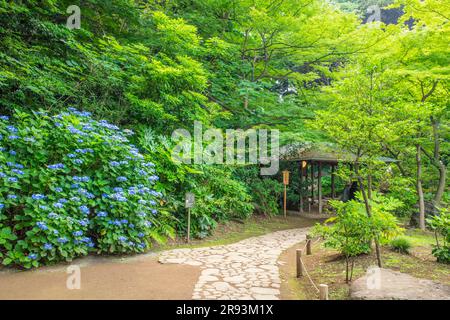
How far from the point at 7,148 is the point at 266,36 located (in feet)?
27.6

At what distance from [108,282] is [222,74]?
8.50m

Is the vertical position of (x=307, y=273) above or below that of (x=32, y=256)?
below

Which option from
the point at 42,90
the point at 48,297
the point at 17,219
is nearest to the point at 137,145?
the point at 42,90

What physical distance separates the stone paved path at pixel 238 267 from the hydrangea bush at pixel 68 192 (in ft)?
3.58

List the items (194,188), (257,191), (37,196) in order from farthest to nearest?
(257,191)
(194,188)
(37,196)

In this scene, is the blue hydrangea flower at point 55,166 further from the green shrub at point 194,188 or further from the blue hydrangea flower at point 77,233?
the green shrub at point 194,188

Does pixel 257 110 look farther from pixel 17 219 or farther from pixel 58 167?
pixel 17 219

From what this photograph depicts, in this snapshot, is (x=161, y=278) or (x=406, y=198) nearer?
(x=161, y=278)

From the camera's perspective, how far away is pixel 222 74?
1127 cm

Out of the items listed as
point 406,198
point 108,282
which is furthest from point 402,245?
point 108,282

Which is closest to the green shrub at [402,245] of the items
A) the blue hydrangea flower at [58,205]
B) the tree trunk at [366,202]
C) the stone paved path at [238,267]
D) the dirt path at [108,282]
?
the tree trunk at [366,202]

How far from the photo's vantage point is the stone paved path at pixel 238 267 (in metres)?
4.25

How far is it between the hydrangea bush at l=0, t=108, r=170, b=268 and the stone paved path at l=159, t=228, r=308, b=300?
3.58ft

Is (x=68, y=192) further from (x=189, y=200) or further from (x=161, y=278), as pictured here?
(x=189, y=200)
